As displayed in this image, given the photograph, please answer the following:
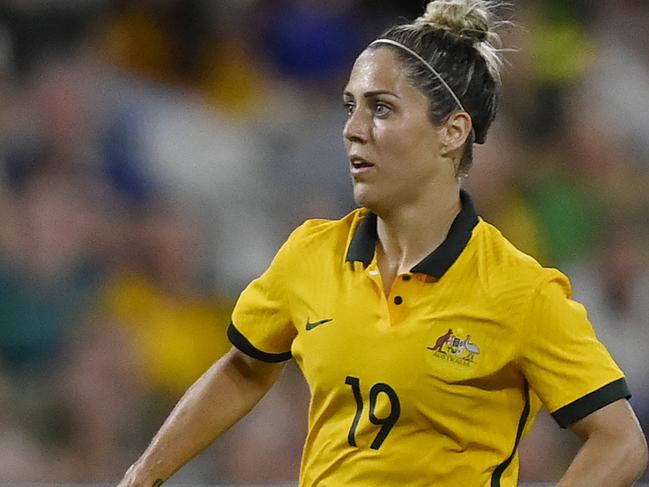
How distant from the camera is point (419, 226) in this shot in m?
2.64

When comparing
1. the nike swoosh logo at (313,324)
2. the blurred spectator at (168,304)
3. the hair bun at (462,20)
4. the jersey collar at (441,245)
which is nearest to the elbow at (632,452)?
the jersey collar at (441,245)

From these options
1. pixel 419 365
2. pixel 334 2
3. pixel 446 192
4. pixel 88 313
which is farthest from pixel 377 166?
pixel 334 2

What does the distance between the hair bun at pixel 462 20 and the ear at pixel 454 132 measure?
0.15 metres

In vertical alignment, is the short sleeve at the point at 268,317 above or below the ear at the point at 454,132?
below

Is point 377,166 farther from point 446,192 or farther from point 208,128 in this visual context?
point 208,128

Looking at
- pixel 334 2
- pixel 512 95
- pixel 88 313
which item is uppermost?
pixel 334 2

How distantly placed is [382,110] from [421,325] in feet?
1.33

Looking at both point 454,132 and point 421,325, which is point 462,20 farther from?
point 421,325

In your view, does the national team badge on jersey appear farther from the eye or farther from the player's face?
the eye

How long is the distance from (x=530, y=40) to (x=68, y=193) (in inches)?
70.2

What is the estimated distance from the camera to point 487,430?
250 centimetres

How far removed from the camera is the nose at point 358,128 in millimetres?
2592

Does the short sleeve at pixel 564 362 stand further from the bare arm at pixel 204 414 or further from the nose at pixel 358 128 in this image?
the bare arm at pixel 204 414

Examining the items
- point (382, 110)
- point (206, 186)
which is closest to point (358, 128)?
point (382, 110)
